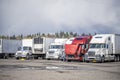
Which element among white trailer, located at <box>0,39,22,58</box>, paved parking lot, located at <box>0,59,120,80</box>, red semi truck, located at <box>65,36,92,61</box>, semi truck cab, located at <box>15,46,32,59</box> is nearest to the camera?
paved parking lot, located at <box>0,59,120,80</box>

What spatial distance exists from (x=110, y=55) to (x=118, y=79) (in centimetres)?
2120

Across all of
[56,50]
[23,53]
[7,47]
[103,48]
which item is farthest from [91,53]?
[7,47]

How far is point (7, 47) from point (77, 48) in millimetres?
17979

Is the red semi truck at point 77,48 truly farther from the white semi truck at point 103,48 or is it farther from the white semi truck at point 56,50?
the white semi truck at point 56,50

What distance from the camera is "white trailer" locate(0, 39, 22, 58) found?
4942 centimetres

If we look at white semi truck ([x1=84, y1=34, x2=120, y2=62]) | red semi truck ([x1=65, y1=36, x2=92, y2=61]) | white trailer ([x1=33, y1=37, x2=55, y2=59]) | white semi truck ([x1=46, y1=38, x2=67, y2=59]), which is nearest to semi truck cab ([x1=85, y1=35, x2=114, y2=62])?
white semi truck ([x1=84, y1=34, x2=120, y2=62])

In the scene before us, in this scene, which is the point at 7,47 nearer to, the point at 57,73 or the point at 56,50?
the point at 56,50

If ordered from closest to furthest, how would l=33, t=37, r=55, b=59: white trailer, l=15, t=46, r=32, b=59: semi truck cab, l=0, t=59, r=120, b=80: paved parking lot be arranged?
l=0, t=59, r=120, b=80: paved parking lot
l=33, t=37, r=55, b=59: white trailer
l=15, t=46, r=32, b=59: semi truck cab

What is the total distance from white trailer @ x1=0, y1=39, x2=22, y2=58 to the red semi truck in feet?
51.6

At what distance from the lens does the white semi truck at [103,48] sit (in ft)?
117

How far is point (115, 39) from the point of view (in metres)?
38.0

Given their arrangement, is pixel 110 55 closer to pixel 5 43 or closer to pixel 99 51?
pixel 99 51

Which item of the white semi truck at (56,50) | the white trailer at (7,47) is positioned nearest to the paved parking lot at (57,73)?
the white semi truck at (56,50)

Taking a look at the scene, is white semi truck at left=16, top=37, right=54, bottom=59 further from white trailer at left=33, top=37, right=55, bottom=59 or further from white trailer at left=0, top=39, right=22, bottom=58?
white trailer at left=0, top=39, right=22, bottom=58
